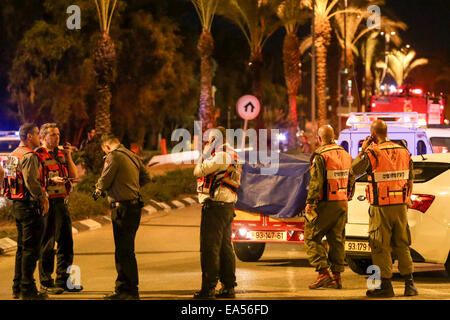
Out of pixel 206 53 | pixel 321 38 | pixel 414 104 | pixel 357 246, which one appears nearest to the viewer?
pixel 357 246

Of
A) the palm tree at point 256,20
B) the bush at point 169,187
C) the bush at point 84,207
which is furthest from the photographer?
the palm tree at point 256,20

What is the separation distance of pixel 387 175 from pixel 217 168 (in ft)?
6.01

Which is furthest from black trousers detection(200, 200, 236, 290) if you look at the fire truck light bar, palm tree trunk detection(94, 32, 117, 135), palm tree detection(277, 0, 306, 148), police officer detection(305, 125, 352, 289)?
palm tree detection(277, 0, 306, 148)

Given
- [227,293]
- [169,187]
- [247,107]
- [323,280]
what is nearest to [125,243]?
[227,293]

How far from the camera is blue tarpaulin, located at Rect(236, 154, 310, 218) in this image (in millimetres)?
10703

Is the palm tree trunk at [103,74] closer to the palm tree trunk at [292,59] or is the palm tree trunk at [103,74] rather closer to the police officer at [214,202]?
the palm tree trunk at [292,59]

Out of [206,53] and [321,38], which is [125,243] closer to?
[206,53]

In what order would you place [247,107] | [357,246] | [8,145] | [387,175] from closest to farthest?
[387,175], [357,246], [247,107], [8,145]

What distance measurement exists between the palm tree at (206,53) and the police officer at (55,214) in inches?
965

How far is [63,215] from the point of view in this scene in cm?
949

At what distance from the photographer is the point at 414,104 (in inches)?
1302

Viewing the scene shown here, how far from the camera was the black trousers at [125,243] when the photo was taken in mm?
8461

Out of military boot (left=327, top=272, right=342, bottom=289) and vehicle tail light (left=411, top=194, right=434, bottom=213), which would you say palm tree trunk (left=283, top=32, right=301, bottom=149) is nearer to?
vehicle tail light (left=411, top=194, right=434, bottom=213)

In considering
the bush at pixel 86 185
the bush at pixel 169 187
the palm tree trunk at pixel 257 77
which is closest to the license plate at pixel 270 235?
the bush at pixel 169 187
